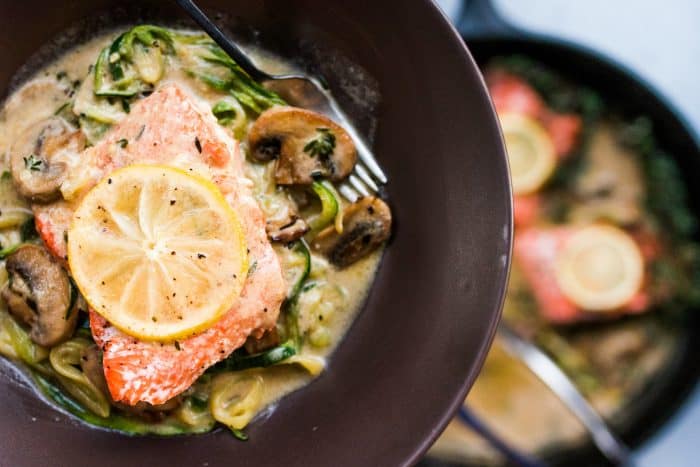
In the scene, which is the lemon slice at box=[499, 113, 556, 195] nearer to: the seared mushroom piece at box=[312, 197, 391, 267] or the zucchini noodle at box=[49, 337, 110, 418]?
the seared mushroom piece at box=[312, 197, 391, 267]

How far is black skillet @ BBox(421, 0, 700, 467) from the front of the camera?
17.0 feet

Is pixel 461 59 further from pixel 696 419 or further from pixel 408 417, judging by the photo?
pixel 696 419

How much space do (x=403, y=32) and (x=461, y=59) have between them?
0.93ft

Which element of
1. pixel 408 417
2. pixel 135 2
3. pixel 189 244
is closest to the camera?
pixel 189 244

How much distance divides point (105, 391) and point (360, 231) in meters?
1.34

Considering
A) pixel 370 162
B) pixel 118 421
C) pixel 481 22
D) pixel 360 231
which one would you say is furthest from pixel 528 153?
pixel 118 421

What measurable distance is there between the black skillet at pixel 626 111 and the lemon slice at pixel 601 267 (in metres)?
0.50

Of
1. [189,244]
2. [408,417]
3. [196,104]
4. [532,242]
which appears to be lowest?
[532,242]

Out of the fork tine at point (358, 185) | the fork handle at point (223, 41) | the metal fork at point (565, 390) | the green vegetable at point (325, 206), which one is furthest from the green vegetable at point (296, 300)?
the metal fork at point (565, 390)

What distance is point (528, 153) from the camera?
5.73 metres

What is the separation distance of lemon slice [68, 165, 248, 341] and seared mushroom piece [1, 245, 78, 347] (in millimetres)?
361

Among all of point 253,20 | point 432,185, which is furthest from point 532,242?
point 253,20

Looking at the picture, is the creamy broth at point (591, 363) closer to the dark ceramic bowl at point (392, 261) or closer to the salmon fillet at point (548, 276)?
the salmon fillet at point (548, 276)

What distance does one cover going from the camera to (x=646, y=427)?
554 centimetres
